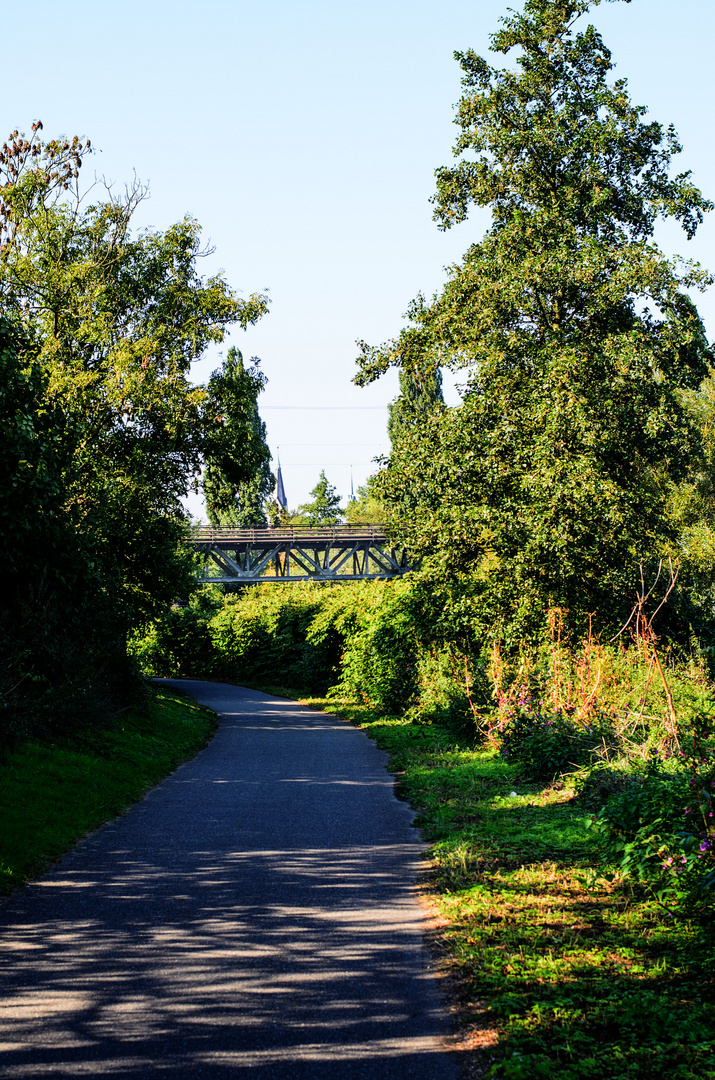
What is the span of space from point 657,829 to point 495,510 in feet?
31.2

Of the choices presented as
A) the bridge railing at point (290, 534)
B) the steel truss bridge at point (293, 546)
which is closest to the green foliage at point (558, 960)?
the steel truss bridge at point (293, 546)

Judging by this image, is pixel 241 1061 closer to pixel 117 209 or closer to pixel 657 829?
pixel 657 829

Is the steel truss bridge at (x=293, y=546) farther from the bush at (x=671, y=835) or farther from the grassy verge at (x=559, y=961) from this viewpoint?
the bush at (x=671, y=835)

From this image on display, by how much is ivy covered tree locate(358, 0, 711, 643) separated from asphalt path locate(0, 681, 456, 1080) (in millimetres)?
7065

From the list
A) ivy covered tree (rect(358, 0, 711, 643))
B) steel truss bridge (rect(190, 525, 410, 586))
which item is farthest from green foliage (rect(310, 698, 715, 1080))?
steel truss bridge (rect(190, 525, 410, 586))

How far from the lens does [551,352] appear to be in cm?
1606

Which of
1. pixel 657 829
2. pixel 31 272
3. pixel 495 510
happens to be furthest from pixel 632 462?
pixel 31 272

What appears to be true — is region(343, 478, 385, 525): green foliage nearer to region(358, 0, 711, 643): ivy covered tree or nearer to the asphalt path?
region(358, 0, 711, 643): ivy covered tree

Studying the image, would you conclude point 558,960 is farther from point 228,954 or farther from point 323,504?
point 323,504

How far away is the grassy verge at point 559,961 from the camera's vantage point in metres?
4.14

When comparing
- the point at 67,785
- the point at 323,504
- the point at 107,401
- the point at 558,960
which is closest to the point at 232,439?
the point at 107,401

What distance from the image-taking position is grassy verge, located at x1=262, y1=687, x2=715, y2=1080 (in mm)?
4137

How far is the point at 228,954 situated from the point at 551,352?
13.1 m

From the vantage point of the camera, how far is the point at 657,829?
6.73 m
